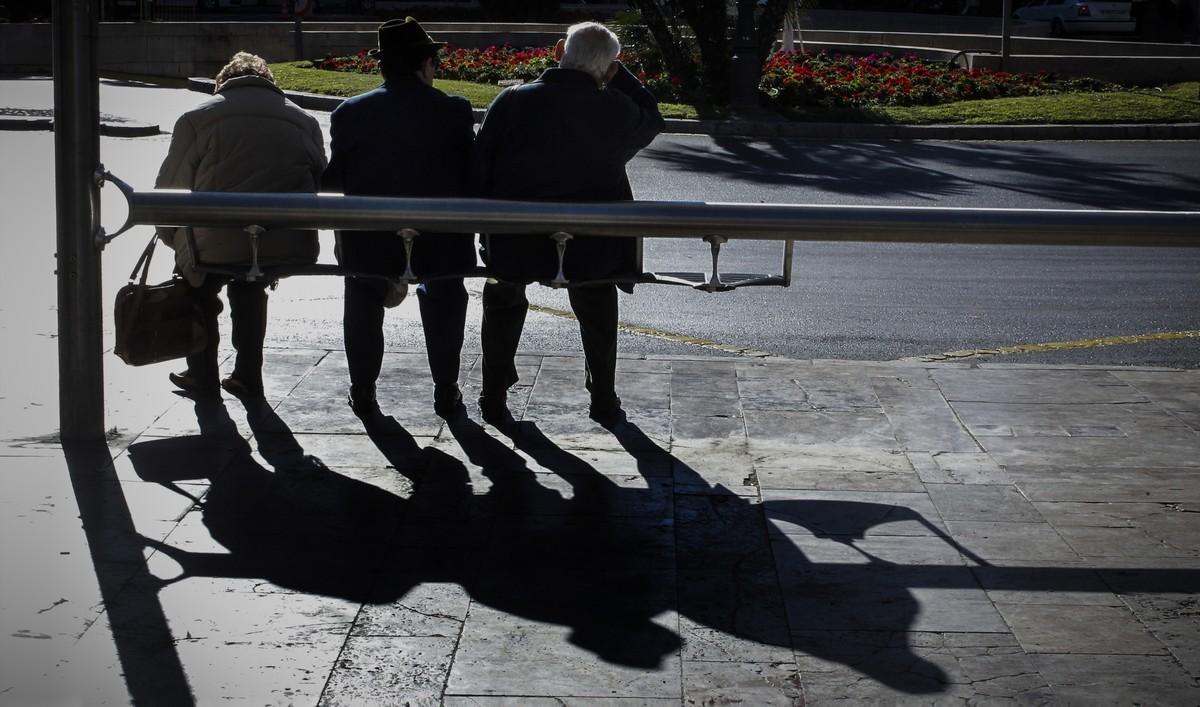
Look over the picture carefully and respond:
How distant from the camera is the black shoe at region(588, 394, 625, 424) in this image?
6.52 metres

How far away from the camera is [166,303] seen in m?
6.06

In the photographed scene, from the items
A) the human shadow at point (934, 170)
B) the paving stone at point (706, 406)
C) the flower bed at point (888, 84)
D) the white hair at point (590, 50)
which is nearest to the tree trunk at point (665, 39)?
the flower bed at point (888, 84)

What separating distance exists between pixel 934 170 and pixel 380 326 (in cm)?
1201

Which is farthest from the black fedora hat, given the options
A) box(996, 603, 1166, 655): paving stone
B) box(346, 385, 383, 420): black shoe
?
box(996, 603, 1166, 655): paving stone

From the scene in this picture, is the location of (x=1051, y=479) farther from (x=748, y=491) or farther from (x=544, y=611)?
(x=544, y=611)

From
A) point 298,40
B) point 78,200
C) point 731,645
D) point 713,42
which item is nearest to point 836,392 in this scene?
point 731,645

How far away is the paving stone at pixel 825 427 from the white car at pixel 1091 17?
37801 millimetres

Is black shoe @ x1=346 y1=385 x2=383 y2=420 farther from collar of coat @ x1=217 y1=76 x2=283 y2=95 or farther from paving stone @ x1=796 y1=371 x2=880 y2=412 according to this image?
paving stone @ x1=796 y1=371 x2=880 y2=412


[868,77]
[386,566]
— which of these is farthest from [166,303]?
[868,77]

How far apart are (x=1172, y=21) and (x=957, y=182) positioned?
108 feet

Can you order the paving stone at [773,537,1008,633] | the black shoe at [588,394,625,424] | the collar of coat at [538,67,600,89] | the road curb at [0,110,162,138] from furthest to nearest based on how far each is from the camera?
the road curb at [0,110,162,138]
the black shoe at [588,394,625,424]
the collar of coat at [538,67,600,89]
the paving stone at [773,537,1008,633]

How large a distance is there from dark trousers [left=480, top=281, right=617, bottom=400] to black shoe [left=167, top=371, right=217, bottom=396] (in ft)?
4.28

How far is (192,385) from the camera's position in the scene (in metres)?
6.72

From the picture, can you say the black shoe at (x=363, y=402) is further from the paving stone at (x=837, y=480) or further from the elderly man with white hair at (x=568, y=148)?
the paving stone at (x=837, y=480)
